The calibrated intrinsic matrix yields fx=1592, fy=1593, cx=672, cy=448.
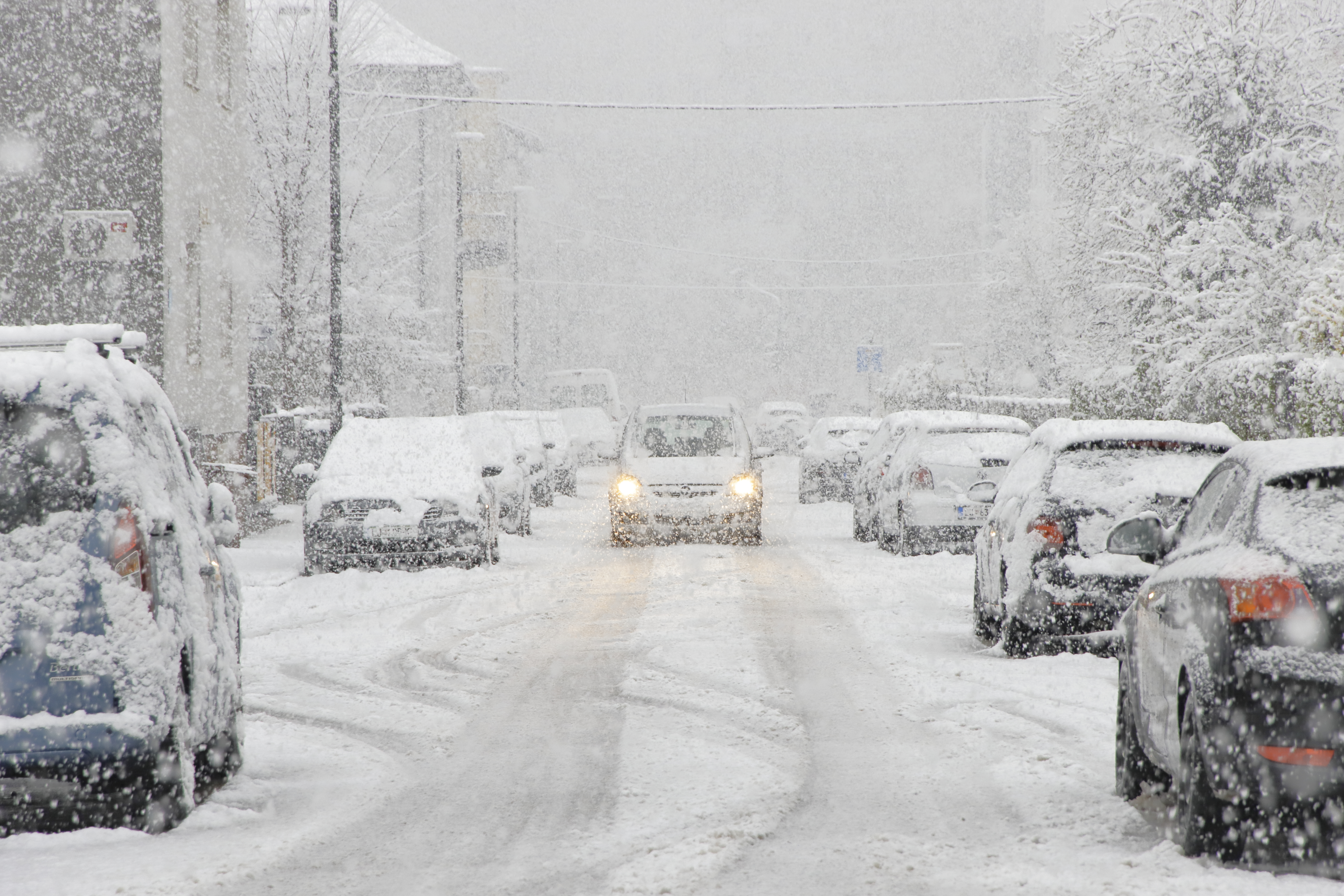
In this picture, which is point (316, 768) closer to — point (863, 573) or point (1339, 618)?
point (1339, 618)

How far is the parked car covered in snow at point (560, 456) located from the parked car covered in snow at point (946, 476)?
43.3 feet

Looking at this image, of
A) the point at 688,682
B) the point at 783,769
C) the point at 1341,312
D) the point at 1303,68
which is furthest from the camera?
the point at 1303,68

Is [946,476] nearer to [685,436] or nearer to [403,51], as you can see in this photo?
[685,436]

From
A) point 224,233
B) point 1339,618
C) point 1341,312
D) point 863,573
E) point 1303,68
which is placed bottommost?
point 863,573

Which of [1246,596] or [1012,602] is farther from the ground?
[1246,596]

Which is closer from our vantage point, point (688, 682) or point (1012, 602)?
point (688, 682)

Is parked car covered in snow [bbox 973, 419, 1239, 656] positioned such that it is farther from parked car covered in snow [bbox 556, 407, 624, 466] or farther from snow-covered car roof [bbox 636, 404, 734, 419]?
parked car covered in snow [bbox 556, 407, 624, 466]

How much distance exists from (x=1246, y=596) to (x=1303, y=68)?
2464 cm

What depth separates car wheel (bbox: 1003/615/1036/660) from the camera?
33.6 feet

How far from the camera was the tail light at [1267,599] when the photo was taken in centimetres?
509

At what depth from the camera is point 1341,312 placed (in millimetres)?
15961

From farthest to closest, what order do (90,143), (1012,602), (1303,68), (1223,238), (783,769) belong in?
(1303,68) → (1223,238) → (90,143) → (1012,602) → (783,769)

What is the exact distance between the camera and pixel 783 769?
23.1 ft

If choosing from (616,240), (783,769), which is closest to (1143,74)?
(783,769)
